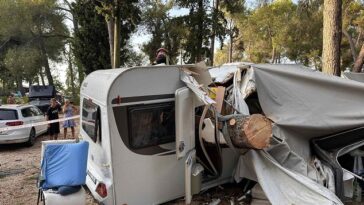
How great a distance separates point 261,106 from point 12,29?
33497 mm

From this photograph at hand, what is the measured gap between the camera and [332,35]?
369 inches

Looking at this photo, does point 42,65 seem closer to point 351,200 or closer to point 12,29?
point 12,29

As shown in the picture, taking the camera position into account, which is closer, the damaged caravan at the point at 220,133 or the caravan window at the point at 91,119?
the damaged caravan at the point at 220,133

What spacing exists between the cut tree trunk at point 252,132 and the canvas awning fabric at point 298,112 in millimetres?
524

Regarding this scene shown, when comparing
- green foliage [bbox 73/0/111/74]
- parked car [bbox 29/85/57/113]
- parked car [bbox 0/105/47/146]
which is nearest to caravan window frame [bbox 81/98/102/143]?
parked car [bbox 0/105/47/146]

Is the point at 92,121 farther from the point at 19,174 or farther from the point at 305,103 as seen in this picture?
the point at 19,174

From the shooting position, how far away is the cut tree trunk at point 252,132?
5059 millimetres

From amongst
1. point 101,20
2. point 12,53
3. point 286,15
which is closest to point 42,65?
point 12,53

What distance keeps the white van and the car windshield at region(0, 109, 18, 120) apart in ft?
22.5

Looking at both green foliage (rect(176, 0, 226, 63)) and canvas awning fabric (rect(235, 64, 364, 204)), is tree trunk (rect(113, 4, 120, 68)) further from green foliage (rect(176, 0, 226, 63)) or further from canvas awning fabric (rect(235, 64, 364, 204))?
canvas awning fabric (rect(235, 64, 364, 204))

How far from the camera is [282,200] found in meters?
5.29

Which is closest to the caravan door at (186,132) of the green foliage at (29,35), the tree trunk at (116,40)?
the tree trunk at (116,40)

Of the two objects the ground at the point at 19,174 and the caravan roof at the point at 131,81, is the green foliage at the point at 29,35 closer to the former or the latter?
the ground at the point at 19,174

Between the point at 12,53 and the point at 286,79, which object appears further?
the point at 12,53
